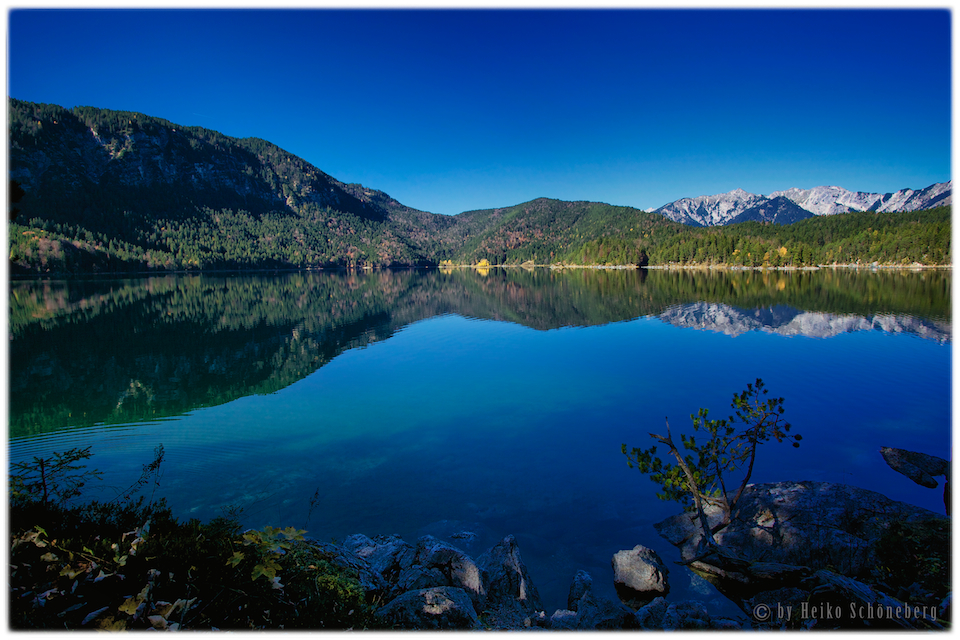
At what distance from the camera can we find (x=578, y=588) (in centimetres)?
743

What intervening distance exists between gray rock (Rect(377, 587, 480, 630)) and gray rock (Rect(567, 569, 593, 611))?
6.81 ft

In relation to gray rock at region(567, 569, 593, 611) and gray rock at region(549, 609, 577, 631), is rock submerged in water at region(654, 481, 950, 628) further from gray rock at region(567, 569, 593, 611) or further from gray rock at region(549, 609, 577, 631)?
gray rock at region(549, 609, 577, 631)

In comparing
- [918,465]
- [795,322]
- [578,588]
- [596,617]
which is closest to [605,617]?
[596,617]

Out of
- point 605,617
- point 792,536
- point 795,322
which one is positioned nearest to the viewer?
point 605,617

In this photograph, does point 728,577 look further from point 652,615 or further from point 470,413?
point 470,413

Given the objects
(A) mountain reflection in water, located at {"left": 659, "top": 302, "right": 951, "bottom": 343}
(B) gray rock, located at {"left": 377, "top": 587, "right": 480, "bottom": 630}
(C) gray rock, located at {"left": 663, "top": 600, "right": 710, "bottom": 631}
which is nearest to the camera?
(C) gray rock, located at {"left": 663, "top": 600, "right": 710, "bottom": 631}

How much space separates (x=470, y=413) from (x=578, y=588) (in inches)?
381

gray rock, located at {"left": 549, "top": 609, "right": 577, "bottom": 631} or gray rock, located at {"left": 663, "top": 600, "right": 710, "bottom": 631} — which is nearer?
gray rock, located at {"left": 663, "top": 600, "right": 710, "bottom": 631}

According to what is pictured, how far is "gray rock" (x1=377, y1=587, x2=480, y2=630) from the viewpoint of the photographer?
18.3ft

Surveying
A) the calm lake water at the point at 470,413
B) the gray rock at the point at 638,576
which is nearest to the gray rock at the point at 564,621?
the calm lake water at the point at 470,413

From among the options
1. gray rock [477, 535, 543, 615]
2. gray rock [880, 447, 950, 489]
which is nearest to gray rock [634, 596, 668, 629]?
gray rock [477, 535, 543, 615]

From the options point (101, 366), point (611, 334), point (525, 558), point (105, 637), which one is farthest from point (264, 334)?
point (105, 637)

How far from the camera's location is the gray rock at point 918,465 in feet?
36.9

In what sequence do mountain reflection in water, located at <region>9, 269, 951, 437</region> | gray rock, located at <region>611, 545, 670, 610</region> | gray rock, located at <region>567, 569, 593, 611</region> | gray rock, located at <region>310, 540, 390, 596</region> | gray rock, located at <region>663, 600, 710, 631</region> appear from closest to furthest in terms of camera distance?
gray rock, located at <region>663, 600, 710, 631</region> → gray rock, located at <region>310, 540, 390, 596</region> → gray rock, located at <region>567, 569, 593, 611</region> → gray rock, located at <region>611, 545, 670, 610</region> → mountain reflection in water, located at <region>9, 269, 951, 437</region>
